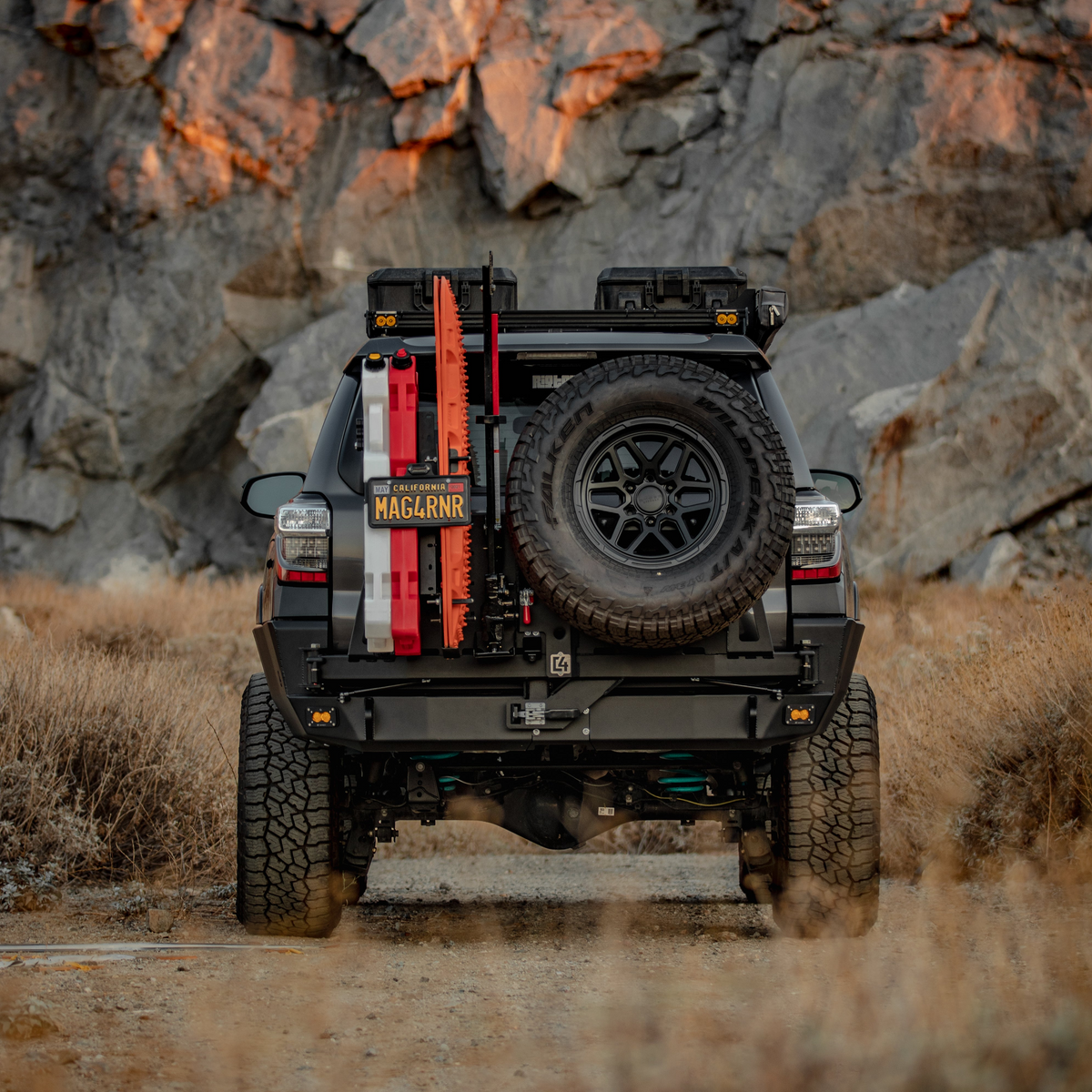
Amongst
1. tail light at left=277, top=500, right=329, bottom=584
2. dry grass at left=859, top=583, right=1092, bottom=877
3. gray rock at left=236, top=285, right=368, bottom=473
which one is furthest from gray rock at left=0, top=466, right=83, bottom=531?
tail light at left=277, top=500, right=329, bottom=584

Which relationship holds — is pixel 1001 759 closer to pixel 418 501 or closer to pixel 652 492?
pixel 652 492

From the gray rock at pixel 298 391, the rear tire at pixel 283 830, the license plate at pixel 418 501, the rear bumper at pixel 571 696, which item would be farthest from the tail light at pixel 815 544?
the gray rock at pixel 298 391

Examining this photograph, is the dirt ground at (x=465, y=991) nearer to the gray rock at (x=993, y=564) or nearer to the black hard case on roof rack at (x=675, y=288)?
the black hard case on roof rack at (x=675, y=288)

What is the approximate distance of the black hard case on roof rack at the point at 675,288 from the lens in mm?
6039

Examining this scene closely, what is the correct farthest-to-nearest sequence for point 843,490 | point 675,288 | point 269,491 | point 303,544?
point 675,288, point 843,490, point 269,491, point 303,544

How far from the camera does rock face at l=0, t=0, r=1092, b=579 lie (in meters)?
22.4

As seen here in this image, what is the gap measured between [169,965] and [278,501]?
75.5 inches

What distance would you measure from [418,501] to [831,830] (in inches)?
80.7

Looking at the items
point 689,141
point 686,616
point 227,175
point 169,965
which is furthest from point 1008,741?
point 227,175

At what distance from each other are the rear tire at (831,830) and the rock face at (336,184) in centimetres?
1710

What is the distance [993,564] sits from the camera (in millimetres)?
18188

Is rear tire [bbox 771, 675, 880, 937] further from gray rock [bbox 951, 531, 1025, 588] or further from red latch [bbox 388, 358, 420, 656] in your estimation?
gray rock [bbox 951, 531, 1025, 588]

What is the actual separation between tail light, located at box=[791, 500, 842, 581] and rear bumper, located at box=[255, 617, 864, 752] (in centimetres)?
18

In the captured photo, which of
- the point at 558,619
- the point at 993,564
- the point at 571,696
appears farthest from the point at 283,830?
the point at 993,564
